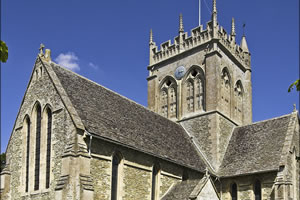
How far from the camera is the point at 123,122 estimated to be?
2509cm

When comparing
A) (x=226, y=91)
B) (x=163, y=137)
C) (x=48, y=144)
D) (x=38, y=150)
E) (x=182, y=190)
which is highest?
(x=226, y=91)

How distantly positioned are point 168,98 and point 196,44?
5.50 meters

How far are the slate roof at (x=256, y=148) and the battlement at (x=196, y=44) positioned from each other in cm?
785

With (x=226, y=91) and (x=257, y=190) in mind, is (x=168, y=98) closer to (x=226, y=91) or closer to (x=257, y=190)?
(x=226, y=91)

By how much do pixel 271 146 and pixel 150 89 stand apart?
13.2 meters

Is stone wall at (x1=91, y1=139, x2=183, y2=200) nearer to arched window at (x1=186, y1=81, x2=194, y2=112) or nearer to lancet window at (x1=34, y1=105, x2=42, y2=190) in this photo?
lancet window at (x1=34, y1=105, x2=42, y2=190)

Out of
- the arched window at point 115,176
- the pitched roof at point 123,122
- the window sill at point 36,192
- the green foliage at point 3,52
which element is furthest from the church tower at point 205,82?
the green foliage at point 3,52

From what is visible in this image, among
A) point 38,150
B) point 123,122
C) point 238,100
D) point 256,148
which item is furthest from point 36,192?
point 238,100

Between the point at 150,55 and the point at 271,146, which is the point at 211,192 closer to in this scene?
the point at 271,146

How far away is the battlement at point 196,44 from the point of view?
35250mm

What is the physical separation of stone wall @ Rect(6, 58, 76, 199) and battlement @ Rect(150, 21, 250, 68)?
16063 millimetres

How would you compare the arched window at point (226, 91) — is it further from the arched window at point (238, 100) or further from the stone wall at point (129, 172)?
the stone wall at point (129, 172)

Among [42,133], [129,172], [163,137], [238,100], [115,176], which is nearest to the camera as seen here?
[115,176]

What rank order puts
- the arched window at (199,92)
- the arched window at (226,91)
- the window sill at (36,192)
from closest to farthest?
the window sill at (36,192)
the arched window at (199,92)
the arched window at (226,91)
